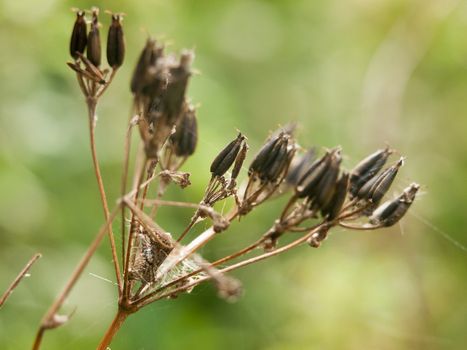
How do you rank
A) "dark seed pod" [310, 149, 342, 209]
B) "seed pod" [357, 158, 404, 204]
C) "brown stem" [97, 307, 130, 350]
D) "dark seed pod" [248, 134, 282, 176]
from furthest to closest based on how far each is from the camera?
"seed pod" [357, 158, 404, 204] → "dark seed pod" [248, 134, 282, 176] → "dark seed pod" [310, 149, 342, 209] → "brown stem" [97, 307, 130, 350]

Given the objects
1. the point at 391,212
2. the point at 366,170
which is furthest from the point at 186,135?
the point at 391,212

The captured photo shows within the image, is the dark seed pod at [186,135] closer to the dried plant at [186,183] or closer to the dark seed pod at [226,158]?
the dried plant at [186,183]

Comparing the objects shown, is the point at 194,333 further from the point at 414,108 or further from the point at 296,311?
the point at 414,108

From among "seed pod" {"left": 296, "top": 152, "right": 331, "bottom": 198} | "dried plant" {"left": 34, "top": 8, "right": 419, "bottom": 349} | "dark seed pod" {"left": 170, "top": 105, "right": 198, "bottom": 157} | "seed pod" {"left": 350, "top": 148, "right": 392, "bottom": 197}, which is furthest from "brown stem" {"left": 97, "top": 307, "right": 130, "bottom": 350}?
"seed pod" {"left": 350, "top": 148, "right": 392, "bottom": 197}

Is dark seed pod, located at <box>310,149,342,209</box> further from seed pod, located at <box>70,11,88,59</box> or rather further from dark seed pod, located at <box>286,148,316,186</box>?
seed pod, located at <box>70,11,88,59</box>

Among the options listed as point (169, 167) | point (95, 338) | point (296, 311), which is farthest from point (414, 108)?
point (169, 167)

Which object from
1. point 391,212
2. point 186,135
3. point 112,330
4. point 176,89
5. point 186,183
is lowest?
point 112,330

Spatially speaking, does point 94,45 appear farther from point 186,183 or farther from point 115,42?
point 186,183
